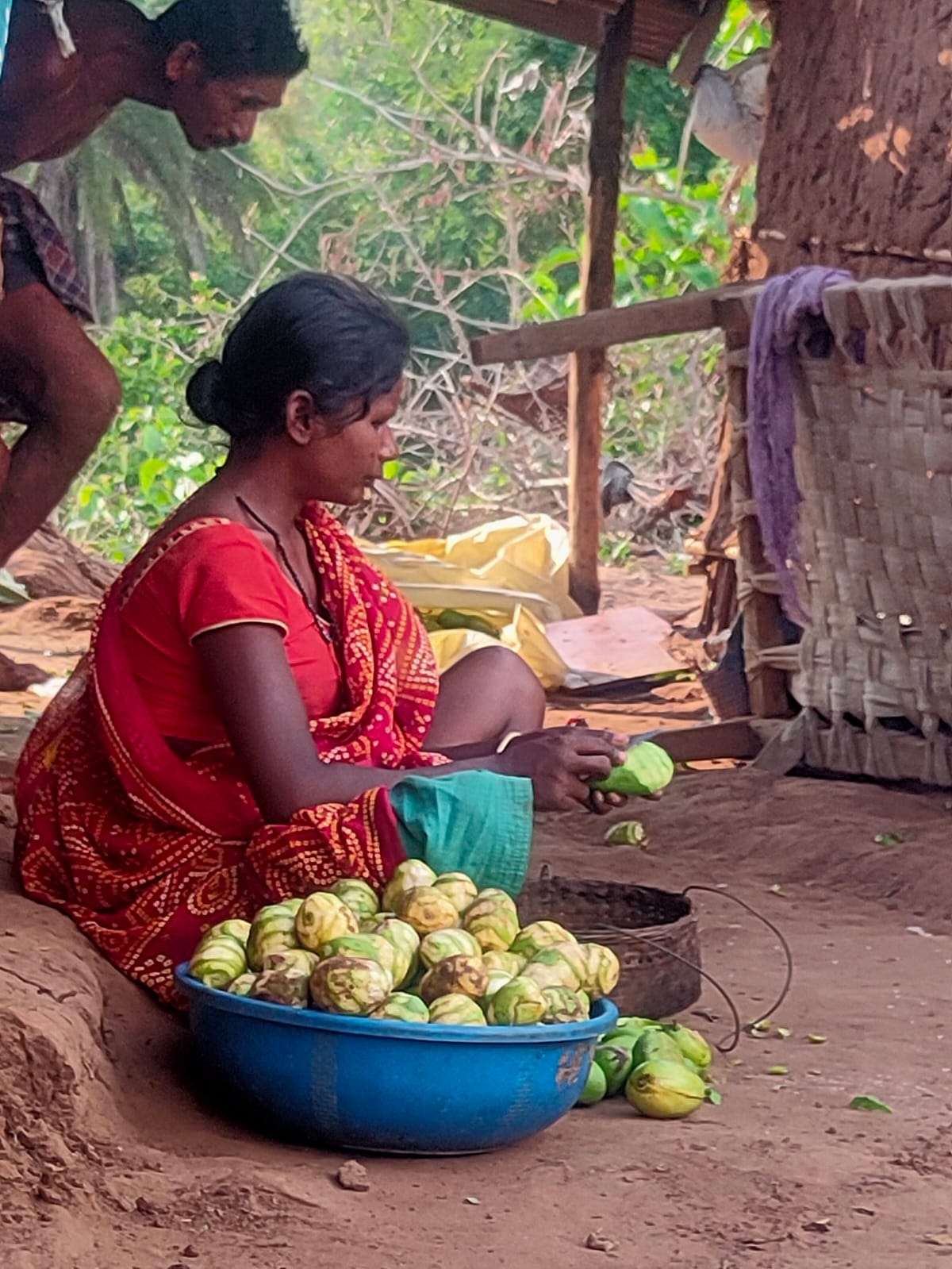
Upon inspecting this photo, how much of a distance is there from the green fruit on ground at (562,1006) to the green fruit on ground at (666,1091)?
0.22 meters

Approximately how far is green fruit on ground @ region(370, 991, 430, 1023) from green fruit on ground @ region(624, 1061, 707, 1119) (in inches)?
16.8

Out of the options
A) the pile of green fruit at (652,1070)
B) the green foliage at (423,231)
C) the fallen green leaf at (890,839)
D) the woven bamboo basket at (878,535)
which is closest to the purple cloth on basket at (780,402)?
the woven bamboo basket at (878,535)

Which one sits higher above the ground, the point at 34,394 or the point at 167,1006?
the point at 34,394

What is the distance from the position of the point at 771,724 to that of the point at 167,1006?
2503 mm

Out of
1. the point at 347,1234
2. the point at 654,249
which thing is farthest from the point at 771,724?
the point at 654,249

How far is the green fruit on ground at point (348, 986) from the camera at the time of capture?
7.52 feet

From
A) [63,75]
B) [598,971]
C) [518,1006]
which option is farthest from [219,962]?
[63,75]

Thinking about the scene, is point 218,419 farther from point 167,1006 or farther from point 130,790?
point 167,1006

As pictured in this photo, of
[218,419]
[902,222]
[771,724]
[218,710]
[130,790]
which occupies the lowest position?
[771,724]

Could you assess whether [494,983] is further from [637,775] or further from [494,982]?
[637,775]

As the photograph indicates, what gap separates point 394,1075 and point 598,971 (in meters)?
0.42

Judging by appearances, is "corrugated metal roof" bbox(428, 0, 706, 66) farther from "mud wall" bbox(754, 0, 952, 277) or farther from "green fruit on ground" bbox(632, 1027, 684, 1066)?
"green fruit on ground" bbox(632, 1027, 684, 1066)

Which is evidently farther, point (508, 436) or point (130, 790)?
point (508, 436)

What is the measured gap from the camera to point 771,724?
491 centimetres
